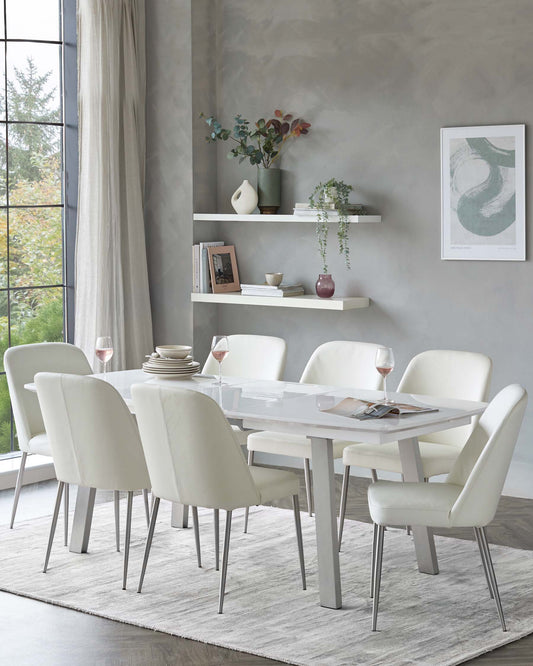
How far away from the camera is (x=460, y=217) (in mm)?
5801

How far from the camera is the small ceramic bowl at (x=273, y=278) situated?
20.8ft

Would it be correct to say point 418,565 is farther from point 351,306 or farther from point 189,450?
point 351,306

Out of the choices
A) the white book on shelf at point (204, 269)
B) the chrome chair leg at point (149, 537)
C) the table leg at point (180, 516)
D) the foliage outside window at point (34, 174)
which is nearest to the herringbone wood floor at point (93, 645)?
the chrome chair leg at point (149, 537)

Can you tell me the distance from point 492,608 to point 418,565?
52cm

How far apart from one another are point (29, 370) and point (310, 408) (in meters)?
1.63

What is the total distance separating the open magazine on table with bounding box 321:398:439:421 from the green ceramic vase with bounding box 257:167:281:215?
2399 millimetres

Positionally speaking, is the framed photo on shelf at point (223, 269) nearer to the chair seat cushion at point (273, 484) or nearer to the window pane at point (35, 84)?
the window pane at point (35, 84)

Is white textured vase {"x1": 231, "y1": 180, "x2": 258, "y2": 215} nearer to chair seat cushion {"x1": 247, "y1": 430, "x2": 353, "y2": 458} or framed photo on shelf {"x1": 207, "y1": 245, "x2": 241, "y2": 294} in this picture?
framed photo on shelf {"x1": 207, "y1": 245, "x2": 241, "y2": 294}

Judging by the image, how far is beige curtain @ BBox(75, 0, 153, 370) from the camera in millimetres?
6332

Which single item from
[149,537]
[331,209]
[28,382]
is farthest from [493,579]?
[331,209]

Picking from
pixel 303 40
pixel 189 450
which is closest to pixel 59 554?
pixel 189 450

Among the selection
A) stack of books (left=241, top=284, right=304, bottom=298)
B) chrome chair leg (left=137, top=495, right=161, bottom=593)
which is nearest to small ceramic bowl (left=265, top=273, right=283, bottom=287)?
stack of books (left=241, top=284, right=304, bottom=298)

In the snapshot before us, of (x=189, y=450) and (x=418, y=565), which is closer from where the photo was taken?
(x=189, y=450)

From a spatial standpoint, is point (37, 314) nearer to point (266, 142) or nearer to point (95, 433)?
point (266, 142)
